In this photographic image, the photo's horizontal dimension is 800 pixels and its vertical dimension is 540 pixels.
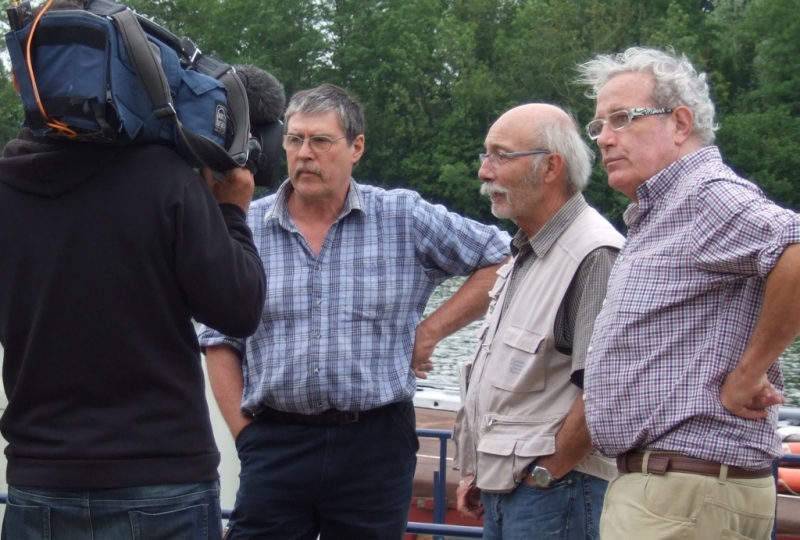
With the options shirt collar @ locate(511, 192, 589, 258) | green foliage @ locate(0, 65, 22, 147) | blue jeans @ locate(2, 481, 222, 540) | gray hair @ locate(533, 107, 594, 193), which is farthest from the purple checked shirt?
green foliage @ locate(0, 65, 22, 147)

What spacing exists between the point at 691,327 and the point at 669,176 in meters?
0.40

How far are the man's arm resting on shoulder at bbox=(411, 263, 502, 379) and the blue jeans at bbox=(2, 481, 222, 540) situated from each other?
4.23 ft

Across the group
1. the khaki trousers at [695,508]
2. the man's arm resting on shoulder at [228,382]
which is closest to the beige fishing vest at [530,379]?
the khaki trousers at [695,508]

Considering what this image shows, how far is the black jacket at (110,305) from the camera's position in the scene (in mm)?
2156

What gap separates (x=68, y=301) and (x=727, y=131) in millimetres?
43681

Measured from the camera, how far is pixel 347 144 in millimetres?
3525

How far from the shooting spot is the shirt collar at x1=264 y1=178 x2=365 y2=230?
3434 mm

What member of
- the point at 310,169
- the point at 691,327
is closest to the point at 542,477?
the point at 691,327

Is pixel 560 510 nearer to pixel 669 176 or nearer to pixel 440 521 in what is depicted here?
pixel 669 176

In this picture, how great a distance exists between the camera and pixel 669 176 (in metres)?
2.64

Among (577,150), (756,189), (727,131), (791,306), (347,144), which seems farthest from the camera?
(727,131)

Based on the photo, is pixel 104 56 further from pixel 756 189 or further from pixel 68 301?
pixel 756 189

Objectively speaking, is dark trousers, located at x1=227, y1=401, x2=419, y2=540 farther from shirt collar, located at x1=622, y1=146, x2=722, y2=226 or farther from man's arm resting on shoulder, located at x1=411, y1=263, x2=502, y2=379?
shirt collar, located at x1=622, y1=146, x2=722, y2=226

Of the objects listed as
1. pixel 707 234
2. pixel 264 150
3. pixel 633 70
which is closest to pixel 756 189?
pixel 707 234
